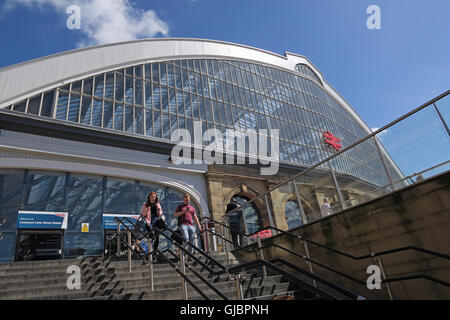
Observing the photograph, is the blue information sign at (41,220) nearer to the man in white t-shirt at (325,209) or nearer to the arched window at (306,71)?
the man in white t-shirt at (325,209)

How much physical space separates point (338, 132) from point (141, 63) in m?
20.5

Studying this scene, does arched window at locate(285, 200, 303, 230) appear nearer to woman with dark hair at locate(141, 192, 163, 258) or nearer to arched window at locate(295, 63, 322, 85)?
woman with dark hair at locate(141, 192, 163, 258)

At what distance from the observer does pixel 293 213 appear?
29.3ft

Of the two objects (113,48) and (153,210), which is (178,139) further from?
(153,210)

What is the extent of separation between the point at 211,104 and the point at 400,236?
16.7 meters

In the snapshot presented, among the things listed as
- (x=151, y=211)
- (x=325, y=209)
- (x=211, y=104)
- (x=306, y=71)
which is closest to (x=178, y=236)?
(x=151, y=211)

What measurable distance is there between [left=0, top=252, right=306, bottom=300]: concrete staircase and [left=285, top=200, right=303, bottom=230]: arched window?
1957mm

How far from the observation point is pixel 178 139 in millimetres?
17641

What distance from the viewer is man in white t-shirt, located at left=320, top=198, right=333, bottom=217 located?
7.60m

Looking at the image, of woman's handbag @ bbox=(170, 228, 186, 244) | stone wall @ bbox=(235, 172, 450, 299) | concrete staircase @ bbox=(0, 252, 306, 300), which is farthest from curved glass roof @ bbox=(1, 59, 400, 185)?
woman's handbag @ bbox=(170, 228, 186, 244)

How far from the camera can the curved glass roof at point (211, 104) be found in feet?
48.5

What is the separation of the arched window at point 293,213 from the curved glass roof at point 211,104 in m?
1.73

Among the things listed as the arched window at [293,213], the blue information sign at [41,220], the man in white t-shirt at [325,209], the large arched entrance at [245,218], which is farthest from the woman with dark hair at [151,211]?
the blue information sign at [41,220]

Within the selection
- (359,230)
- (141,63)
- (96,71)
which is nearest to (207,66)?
(141,63)
